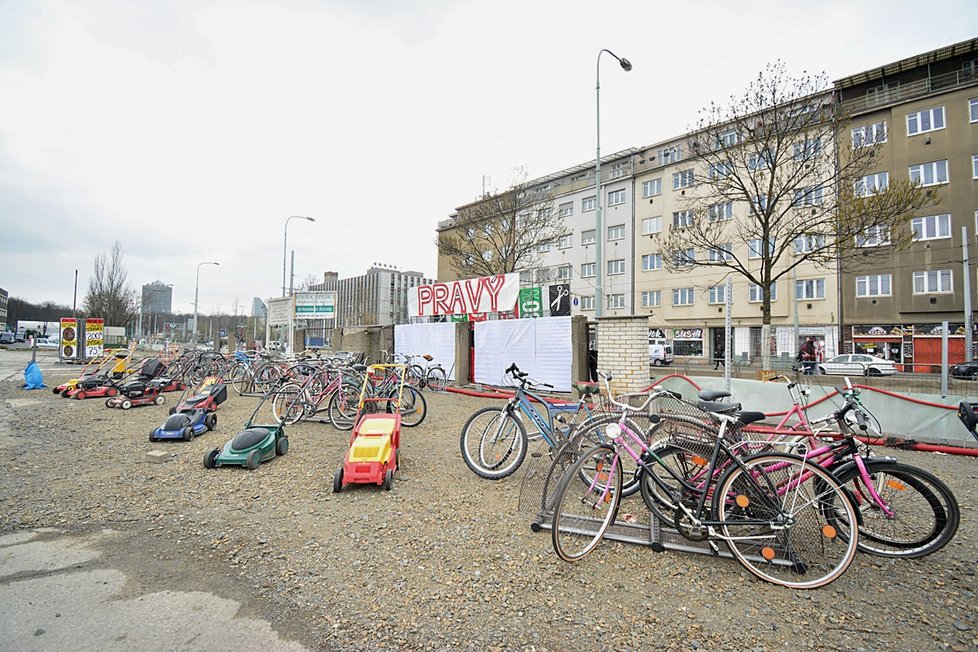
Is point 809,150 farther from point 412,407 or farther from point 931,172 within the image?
point 931,172

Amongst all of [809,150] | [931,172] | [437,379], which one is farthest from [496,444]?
[931,172]

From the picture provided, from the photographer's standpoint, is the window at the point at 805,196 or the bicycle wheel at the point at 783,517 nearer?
the bicycle wheel at the point at 783,517

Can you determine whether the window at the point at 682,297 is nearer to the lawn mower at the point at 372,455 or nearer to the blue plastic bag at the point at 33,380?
the lawn mower at the point at 372,455

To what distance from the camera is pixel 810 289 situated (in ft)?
98.1

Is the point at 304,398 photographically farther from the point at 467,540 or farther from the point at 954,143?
the point at 954,143

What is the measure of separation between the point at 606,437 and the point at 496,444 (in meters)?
1.83

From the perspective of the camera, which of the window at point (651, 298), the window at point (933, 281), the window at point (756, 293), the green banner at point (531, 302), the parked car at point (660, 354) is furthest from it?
the window at point (651, 298)

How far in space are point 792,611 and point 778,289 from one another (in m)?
33.0

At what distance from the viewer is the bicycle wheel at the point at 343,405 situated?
7.72 metres

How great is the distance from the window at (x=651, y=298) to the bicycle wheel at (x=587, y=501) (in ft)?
115

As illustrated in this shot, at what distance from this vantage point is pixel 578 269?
40812 millimetres

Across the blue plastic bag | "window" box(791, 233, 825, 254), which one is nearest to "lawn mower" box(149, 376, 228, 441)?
the blue plastic bag

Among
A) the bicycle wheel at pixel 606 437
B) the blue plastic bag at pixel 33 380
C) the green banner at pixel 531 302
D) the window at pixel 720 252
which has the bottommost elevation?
the blue plastic bag at pixel 33 380

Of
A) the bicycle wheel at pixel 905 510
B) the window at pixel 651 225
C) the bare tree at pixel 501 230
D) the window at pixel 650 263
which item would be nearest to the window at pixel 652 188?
the window at pixel 651 225
